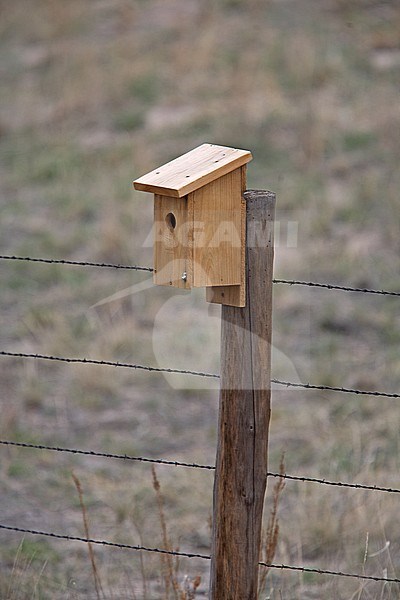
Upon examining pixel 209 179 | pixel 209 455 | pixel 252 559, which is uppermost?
pixel 209 179

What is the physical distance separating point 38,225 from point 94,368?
3021 mm

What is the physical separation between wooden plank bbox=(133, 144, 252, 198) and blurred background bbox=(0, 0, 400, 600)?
0.73 meters

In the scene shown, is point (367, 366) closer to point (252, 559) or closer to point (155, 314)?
point (155, 314)

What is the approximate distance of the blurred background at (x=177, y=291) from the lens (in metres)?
4.52

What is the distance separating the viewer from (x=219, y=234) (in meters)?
2.86

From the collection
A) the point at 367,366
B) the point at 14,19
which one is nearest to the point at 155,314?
the point at 367,366

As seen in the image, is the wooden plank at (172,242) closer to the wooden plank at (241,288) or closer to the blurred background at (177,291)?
the wooden plank at (241,288)

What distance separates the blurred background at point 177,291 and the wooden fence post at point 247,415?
0.57 metres

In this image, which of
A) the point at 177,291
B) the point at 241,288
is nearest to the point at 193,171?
the point at 241,288

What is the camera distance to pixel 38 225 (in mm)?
9023

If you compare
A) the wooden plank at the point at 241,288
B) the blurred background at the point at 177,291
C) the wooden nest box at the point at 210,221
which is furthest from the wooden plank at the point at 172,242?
the blurred background at the point at 177,291

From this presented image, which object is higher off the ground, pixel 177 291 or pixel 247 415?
pixel 247 415

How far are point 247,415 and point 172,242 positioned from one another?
0.58 metres

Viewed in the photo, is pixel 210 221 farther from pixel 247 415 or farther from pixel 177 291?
pixel 177 291
